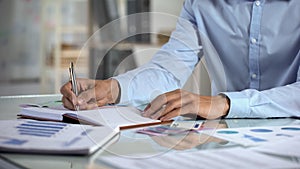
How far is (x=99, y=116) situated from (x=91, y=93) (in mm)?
193

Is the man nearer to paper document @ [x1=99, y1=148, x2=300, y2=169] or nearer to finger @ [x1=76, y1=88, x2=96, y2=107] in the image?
finger @ [x1=76, y1=88, x2=96, y2=107]

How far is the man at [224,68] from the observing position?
1130 mm

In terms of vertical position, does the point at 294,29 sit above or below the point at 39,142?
above

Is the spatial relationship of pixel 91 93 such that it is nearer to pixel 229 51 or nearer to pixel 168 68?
pixel 168 68

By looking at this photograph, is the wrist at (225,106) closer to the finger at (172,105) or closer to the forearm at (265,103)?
the forearm at (265,103)

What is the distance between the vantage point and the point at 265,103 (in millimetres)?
1161

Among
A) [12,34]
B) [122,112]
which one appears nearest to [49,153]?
[122,112]

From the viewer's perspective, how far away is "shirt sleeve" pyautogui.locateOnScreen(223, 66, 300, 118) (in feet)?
3.72

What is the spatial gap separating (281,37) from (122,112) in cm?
57

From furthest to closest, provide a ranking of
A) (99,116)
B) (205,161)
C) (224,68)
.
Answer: (224,68), (99,116), (205,161)

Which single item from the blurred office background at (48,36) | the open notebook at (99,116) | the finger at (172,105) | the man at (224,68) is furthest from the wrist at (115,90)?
the blurred office background at (48,36)

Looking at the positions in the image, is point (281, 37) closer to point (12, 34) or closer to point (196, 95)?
point (196, 95)

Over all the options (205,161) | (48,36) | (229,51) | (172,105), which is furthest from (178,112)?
(48,36)

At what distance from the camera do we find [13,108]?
1292 mm
